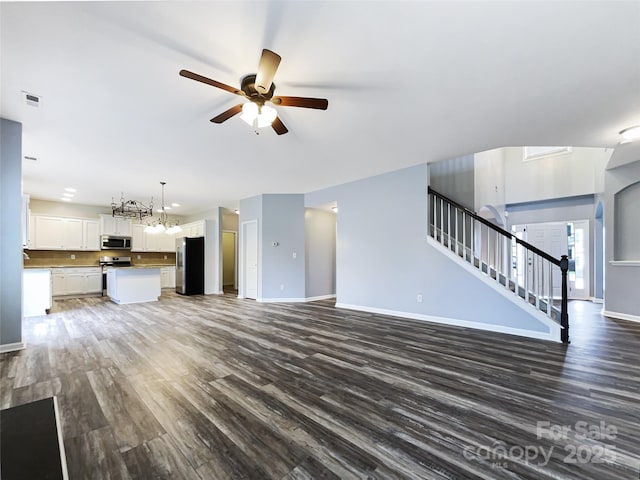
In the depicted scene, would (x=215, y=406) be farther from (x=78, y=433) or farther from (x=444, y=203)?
(x=444, y=203)

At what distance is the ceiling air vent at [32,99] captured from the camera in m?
2.62

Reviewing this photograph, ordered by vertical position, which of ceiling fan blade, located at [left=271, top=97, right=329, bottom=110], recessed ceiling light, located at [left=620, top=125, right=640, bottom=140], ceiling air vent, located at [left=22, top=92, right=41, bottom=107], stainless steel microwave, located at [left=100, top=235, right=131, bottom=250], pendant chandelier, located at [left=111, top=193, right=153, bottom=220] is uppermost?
ceiling air vent, located at [left=22, top=92, right=41, bottom=107]

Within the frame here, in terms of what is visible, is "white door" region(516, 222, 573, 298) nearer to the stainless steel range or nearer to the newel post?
the newel post

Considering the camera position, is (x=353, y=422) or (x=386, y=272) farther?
(x=386, y=272)

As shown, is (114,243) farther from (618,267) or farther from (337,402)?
(618,267)

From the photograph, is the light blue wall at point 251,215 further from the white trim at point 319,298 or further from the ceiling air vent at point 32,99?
the ceiling air vent at point 32,99

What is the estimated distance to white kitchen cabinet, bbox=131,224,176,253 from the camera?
8703 millimetres

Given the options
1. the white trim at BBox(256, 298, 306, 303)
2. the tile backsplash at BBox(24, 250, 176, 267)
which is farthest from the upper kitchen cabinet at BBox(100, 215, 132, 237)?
the white trim at BBox(256, 298, 306, 303)

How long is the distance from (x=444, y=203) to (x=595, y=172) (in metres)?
4.64

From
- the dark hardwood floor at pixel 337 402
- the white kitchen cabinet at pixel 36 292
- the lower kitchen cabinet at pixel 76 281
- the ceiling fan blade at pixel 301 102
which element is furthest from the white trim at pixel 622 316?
the lower kitchen cabinet at pixel 76 281

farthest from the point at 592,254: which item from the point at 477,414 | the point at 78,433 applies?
the point at 78,433

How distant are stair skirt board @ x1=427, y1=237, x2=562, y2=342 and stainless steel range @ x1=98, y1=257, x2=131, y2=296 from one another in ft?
28.8

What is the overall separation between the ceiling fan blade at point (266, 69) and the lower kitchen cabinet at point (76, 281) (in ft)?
27.6

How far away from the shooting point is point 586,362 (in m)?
2.79
